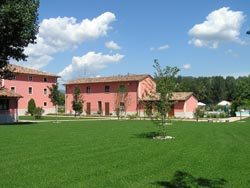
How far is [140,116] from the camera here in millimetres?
46188

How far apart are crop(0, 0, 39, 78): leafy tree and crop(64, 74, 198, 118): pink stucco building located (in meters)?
20.7

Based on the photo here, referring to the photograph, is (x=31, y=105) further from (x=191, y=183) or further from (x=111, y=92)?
(x=191, y=183)

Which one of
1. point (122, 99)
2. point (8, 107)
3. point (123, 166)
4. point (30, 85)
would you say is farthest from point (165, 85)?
point (30, 85)

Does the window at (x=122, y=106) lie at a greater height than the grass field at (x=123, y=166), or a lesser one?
greater

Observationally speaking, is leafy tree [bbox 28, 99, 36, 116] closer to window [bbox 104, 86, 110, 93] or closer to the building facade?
the building facade

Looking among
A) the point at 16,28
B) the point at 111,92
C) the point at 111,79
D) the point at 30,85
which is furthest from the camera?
the point at 30,85

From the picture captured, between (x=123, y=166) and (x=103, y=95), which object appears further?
(x=103, y=95)

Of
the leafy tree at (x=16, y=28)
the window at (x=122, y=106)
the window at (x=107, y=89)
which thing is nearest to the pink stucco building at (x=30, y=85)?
the window at (x=107, y=89)

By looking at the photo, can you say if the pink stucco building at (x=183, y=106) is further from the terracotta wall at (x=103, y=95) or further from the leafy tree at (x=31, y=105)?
the leafy tree at (x=31, y=105)

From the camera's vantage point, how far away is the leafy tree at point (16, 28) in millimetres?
22812

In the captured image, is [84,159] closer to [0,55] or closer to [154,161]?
[154,161]

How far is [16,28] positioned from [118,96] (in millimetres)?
25688

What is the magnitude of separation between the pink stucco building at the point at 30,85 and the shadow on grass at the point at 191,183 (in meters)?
43.8

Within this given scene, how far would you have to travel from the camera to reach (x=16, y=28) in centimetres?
2395
